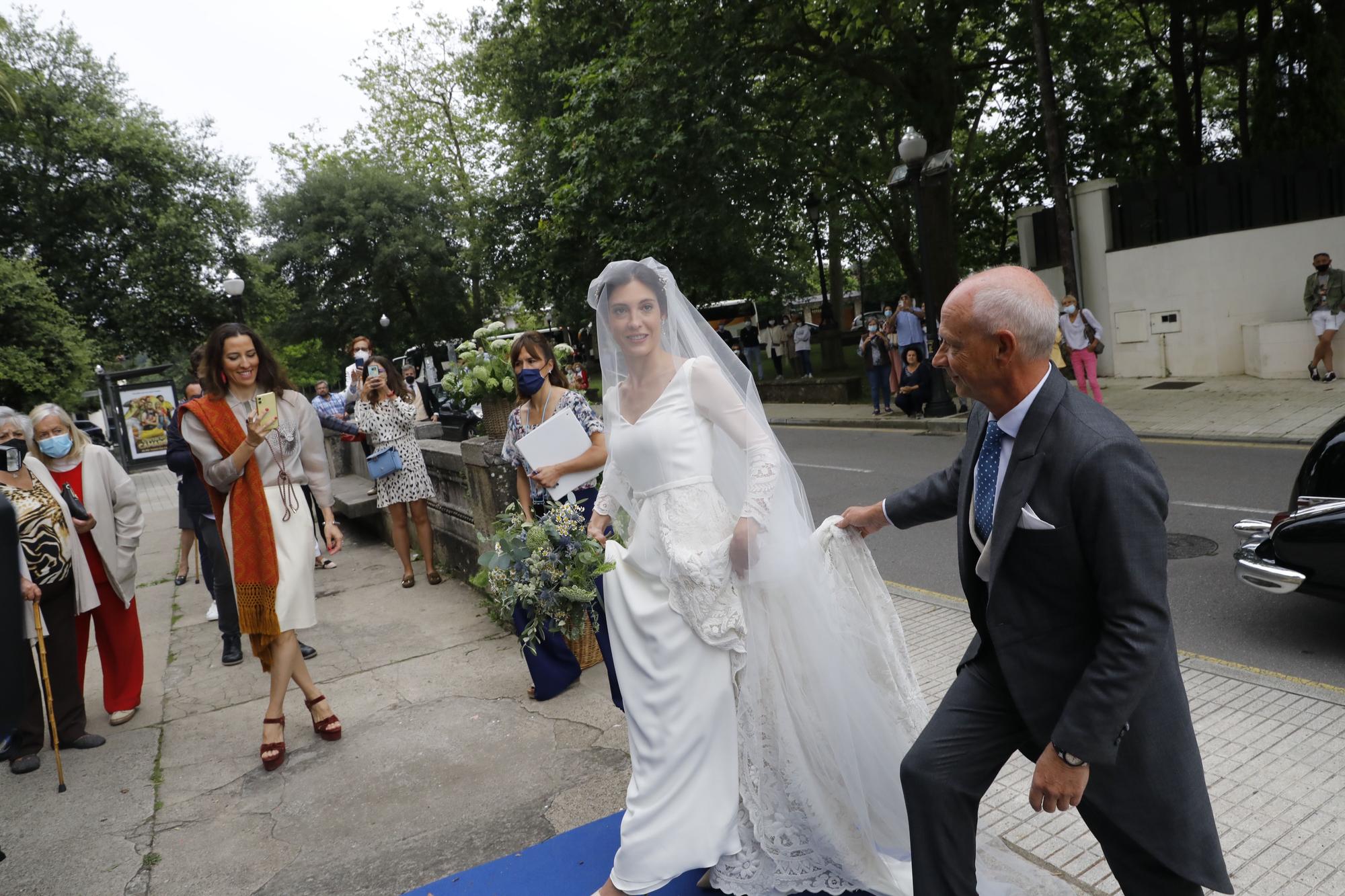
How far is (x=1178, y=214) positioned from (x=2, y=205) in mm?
32658

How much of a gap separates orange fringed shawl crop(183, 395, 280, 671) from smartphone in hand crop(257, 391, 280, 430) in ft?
0.89

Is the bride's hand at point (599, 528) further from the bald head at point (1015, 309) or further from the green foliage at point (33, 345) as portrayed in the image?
the green foliage at point (33, 345)

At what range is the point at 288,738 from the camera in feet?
17.0

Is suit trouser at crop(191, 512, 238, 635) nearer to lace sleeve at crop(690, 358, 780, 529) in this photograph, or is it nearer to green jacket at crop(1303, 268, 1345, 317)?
lace sleeve at crop(690, 358, 780, 529)

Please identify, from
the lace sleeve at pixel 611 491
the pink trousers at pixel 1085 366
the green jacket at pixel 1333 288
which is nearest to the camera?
the lace sleeve at pixel 611 491

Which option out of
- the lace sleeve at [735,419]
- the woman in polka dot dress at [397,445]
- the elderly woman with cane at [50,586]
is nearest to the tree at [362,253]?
the woman in polka dot dress at [397,445]

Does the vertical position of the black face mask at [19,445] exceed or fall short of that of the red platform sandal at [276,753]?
it exceeds it

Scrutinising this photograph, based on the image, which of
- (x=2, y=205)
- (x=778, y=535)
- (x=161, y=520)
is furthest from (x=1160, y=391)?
(x=2, y=205)

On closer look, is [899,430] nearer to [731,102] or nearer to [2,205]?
[731,102]

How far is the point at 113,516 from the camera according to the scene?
5695 mm

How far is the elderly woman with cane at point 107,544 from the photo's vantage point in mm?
5512

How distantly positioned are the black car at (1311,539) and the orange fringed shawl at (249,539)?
5069mm

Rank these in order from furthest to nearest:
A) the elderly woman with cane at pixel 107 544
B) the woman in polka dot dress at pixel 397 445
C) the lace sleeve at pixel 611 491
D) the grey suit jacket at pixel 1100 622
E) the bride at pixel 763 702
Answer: the woman in polka dot dress at pixel 397 445
the elderly woman with cane at pixel 107 544
the lace sleeve at pixel 611 491
the bride at pixel 763 702
the grey suit jacket at pixel 1100 622

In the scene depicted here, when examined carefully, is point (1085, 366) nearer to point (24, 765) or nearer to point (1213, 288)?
point (1213, 288)
